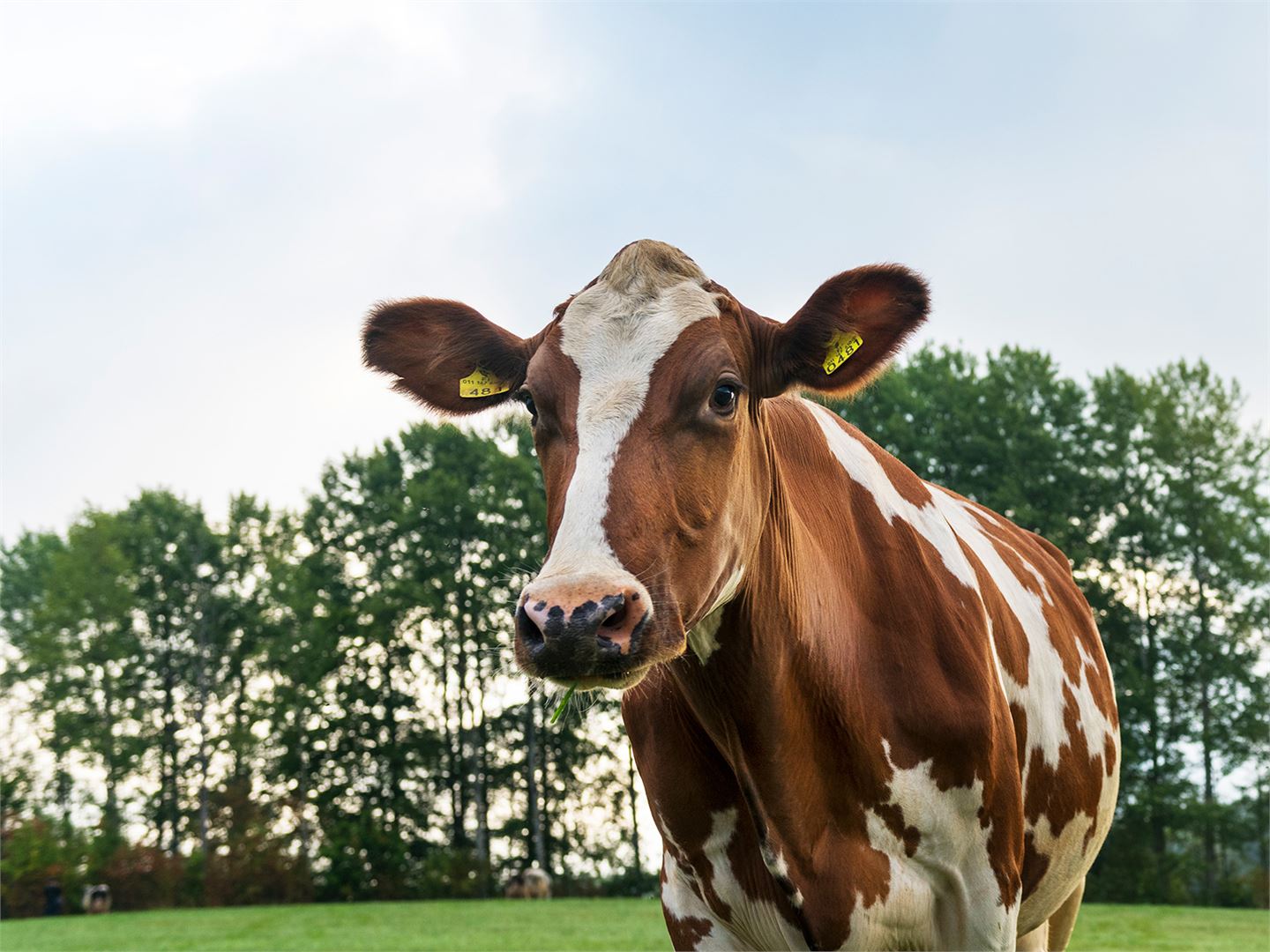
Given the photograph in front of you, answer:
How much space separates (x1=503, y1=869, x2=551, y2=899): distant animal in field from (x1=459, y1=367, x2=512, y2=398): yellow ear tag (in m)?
35.7

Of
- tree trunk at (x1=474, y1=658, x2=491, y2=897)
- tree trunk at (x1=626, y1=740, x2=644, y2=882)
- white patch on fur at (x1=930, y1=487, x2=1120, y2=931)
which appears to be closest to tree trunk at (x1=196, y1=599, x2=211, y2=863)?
tree trunk at (x1=474, y1=658, x2=491, y2=897)

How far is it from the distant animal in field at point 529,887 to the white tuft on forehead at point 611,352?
120ft

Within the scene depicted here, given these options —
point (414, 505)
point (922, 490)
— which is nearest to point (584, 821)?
point (414, 505)

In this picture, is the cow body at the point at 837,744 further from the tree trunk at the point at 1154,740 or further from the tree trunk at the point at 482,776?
the tree trunk at the point at 482,776

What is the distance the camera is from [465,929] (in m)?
20.9

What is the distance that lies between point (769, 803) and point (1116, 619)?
129ft

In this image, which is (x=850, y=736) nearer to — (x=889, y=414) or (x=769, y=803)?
(x=769, y=803)

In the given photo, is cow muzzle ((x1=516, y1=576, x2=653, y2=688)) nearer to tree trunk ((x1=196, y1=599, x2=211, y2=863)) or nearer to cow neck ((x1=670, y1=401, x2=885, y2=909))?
cow neck ((x1=670, y1=401, x2=885, y2=909))

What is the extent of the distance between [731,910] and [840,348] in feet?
6.80

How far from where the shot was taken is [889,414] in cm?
4284

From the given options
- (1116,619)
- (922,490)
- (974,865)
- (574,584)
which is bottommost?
(974,865)

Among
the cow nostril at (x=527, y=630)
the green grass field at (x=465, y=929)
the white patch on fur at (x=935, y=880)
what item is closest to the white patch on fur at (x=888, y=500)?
the white patch on fur at (x=935, y=880)

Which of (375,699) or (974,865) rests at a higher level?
(375,699)

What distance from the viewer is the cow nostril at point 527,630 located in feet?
9.53
